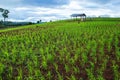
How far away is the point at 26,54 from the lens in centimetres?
1041

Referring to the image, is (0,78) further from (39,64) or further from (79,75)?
(79,75)

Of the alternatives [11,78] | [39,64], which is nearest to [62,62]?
[39,64]

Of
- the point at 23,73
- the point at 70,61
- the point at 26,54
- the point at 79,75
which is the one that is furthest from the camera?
the point at 26,54

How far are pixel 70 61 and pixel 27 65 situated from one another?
179 centimetres

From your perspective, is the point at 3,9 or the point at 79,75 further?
the point at 3,9

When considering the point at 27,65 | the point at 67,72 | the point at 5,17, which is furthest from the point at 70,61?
the point at 5,17

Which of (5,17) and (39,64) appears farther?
(5,17)

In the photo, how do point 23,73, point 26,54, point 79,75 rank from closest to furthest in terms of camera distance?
point 79,75, point 23,73, point 26,54

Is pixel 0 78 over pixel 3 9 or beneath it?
beneath

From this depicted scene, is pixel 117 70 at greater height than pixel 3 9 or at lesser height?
lesser

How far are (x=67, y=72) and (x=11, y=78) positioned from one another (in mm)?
2059

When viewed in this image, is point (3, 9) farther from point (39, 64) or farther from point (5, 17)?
point (39, 64)

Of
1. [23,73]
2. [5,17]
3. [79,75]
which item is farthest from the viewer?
[5,17]

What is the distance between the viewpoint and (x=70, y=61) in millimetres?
8828
